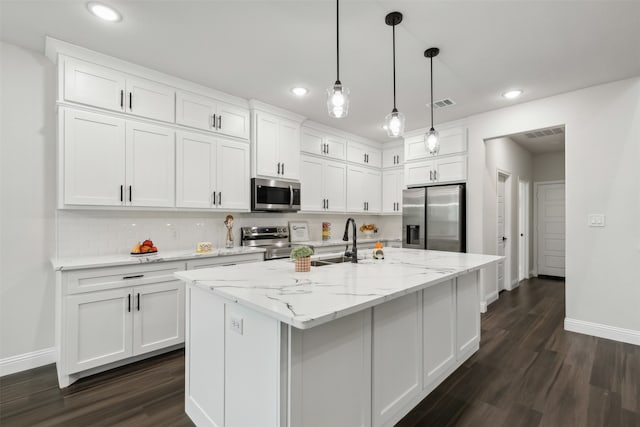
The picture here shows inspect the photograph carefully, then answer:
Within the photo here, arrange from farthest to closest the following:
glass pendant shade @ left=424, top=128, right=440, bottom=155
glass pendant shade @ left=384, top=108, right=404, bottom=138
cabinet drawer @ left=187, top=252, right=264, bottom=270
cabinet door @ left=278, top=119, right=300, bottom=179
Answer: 1. cabinet door @ left=278, top=119, right=300, bottom=179
2. cabinet drawer @ left=187, top=252, right=264, bottom=270
3. glass pendant shade @ left=424, top=128, right=440, bottom=155
4. glass pendant shade @ left=384, top=108, right=404, bottom=138

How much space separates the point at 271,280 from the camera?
168cm

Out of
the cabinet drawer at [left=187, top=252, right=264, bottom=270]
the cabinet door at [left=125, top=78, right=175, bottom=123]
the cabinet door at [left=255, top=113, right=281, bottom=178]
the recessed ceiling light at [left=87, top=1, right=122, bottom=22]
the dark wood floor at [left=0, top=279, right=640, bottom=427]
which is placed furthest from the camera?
the cabinet door at [left=255, top=113, right=281, bottom=178]

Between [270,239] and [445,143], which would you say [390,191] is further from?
[270,239]

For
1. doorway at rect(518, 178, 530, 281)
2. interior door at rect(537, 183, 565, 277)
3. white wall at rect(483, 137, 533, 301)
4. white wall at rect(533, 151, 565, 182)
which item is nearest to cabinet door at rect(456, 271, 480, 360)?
white wall at rect(483, 137, 533, 301)

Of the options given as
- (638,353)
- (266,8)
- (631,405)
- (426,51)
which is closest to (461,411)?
(631,405)

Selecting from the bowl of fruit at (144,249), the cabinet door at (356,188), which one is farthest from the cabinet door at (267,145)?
the cabinet door at (356,188)

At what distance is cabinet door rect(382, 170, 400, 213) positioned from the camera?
5492 mm

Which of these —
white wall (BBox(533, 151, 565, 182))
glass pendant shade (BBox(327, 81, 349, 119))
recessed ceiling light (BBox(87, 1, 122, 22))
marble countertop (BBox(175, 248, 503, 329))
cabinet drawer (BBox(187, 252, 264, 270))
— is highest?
recessed ceiling light (BBox(87, 1, 122, 22))

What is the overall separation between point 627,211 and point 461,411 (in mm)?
2798

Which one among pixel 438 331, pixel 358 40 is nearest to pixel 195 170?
pixel 358 40

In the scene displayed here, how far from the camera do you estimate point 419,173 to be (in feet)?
15.6

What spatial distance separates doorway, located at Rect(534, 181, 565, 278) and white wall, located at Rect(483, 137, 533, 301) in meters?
0.26

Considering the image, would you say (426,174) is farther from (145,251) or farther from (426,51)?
(145,251)

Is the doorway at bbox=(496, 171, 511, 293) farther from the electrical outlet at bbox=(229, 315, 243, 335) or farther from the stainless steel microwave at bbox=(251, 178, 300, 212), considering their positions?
the electrical outlet at bbox=(229, 315, 243, 335)
